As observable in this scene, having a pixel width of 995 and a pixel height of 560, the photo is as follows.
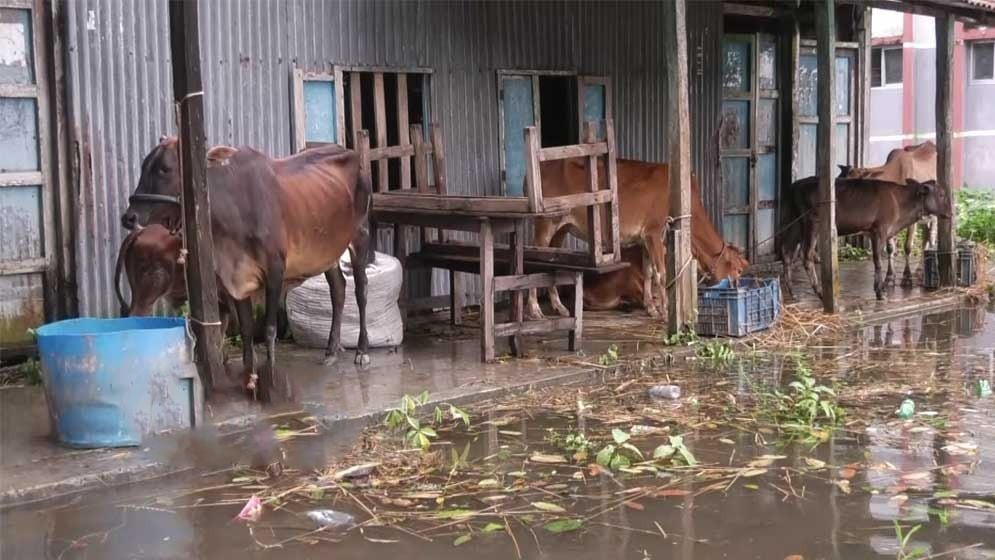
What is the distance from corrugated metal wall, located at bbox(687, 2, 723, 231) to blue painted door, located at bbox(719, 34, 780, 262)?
23cm

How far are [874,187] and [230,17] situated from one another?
8.05 metres

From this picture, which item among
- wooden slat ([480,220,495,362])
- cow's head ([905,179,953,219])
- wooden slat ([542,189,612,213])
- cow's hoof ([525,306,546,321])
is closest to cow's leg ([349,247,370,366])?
wooden slat ([480,220,495,362])

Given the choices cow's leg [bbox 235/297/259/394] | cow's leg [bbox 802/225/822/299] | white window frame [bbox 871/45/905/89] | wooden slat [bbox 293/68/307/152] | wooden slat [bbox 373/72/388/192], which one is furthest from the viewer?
white window frame [bbox 871/45/905/89]

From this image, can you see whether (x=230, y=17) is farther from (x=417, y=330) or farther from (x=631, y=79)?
(x=631, y=79)

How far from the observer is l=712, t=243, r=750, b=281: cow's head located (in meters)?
11.6

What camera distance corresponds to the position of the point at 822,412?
7.57m

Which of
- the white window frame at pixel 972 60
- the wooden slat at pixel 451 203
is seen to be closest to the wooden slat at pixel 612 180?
the wooden slat at pixel 451 203

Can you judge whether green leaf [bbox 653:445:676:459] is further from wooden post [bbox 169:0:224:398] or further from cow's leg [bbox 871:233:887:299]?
cow's leg [bbox 871:233:887:299]

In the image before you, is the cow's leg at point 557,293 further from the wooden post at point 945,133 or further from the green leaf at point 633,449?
the wooden post at point 945,133

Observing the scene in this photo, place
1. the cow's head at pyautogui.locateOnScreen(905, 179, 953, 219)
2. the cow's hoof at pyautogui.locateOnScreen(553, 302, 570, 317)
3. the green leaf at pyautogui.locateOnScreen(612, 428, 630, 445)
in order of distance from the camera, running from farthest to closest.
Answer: the cow's head at pyautogui.locateOnScreen(905, 179, 953, 219)
the cow's hoof at pyautogui.locateOnScreen(553, 302, 570, 317)
the green leaf at pyautogui.locateOnScreen(612, 428, 630, 445)

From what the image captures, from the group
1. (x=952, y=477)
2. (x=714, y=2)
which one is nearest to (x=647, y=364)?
(x=952, y=477)

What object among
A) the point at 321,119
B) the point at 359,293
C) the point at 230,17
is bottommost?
the point at 359,293

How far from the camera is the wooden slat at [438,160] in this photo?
1045cm

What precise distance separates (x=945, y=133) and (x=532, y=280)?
275 inches
